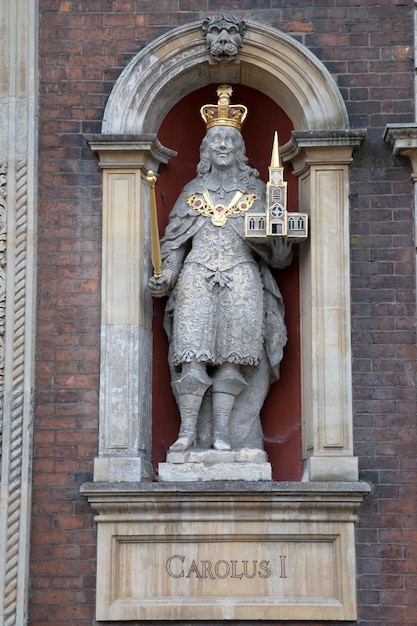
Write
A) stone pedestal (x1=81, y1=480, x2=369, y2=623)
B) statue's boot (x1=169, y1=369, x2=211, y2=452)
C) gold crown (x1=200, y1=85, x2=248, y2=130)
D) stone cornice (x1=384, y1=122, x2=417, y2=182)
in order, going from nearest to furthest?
stone pedestal (x1=81, y1=480, x2=369, y2=623)
statue's boot (x1=169, y1=369, x2=211, y2=452)
stone cornice (x1=384, y1=122, x2=417, y2=182)
gold crown (x1=200, y1=85, x2=248, y2=130)

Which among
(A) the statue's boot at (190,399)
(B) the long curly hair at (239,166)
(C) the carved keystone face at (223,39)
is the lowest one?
(A) the statue's boot at (190,399)

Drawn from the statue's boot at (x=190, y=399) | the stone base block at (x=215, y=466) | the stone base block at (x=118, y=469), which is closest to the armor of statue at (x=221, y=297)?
the statue's boot at (x=190, y=399)

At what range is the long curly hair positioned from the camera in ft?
39.9

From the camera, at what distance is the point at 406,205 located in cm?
1179

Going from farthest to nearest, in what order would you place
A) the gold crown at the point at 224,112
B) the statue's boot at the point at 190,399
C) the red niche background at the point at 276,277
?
the gold crown at the point at 224,112
the red niche background at the point at 276,277
the statue's boot at the point at 190,399

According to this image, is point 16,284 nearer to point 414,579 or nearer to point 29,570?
point 29,570

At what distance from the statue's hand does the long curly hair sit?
0.99 m

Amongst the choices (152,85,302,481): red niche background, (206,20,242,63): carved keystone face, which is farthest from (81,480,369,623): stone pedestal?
(206,20,242,63): carved keystone face

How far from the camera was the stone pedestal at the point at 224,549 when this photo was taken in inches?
435

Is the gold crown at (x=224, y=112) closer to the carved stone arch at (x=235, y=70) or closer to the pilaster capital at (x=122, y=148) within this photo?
the carved stone arch at (x=235, y=70)

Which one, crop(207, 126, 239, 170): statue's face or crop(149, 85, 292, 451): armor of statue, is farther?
crop(207, 126, 239, 170): statue's face

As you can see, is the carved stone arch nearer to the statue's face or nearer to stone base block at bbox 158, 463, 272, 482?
the statue's face

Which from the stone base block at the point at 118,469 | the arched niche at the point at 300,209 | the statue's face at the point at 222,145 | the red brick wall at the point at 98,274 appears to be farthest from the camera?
the statue's face at the point at 222,145

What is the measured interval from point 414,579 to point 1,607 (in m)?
3.05
